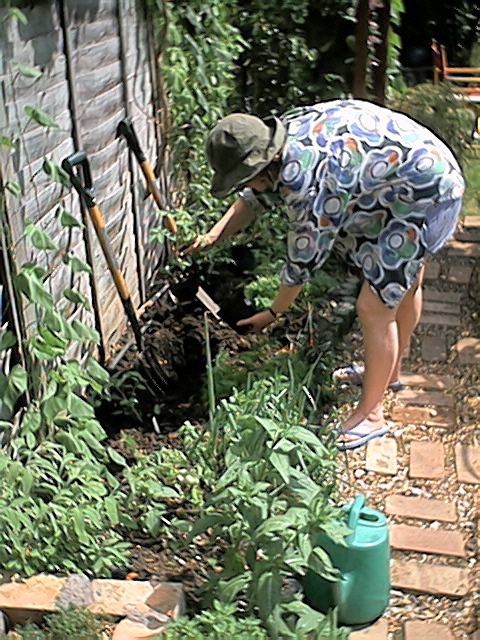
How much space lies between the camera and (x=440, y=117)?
5320mm

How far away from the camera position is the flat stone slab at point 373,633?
2244 millimetres

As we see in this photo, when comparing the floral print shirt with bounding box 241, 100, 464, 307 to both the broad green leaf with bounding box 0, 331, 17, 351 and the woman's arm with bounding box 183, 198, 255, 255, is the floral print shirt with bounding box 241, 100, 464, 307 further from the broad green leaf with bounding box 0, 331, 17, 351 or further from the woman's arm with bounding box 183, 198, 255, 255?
the broad green leaf with bounding box 0, 331, 17, 351

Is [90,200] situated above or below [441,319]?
above

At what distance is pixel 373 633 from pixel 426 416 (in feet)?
4.20

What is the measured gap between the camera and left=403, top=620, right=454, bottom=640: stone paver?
2.27 meters

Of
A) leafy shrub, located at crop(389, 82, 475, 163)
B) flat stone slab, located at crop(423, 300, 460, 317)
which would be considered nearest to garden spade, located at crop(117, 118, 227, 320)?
flat stone slab, located at crop(423, 300, 460, 317)

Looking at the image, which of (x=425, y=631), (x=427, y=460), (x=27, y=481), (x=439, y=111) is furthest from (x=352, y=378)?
(x=439, y=111)

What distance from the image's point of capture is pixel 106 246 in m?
3.12

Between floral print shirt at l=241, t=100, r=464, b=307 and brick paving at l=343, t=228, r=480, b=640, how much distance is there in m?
0.68

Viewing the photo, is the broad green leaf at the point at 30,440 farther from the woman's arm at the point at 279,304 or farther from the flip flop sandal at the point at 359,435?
the flip flop sandal at the point at 359,435

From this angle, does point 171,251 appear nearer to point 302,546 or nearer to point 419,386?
point 419,386

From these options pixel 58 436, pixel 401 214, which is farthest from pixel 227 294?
pixel 58 436

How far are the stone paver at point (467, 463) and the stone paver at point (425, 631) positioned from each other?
0.76 m

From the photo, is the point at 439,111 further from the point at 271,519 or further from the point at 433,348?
the point at 271,519
